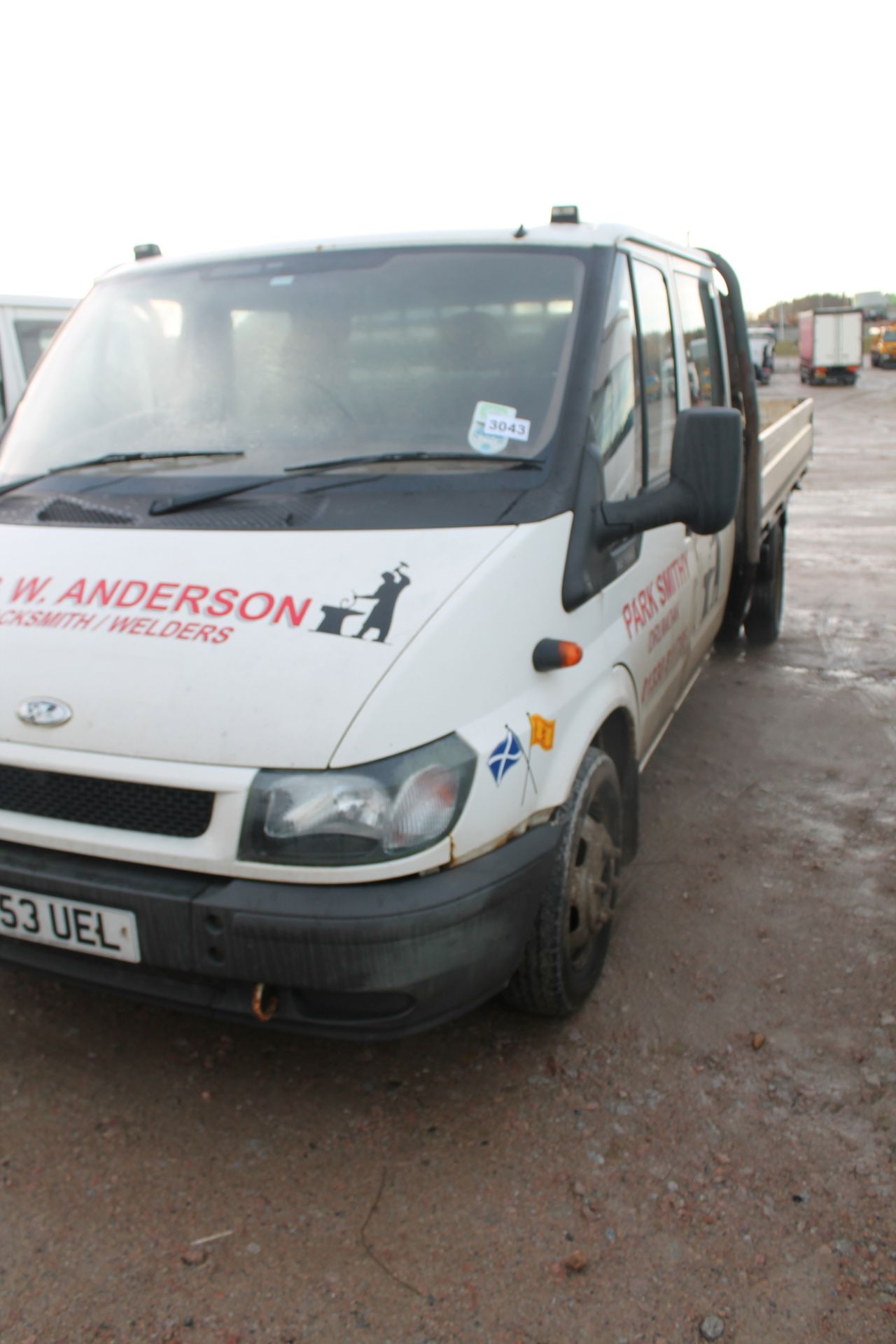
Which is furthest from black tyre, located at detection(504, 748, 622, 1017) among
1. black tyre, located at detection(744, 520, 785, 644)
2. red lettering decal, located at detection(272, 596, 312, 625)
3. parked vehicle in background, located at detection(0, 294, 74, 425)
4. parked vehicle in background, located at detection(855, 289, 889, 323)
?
parked vehicle in background, located at detection(855, 289, 889, 323)

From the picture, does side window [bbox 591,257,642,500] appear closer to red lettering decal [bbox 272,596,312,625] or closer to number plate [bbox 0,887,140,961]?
red lettering decal [bbox 272,596,312,625]

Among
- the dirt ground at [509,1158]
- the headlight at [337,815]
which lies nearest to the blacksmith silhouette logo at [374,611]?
the headlight at [337,815]

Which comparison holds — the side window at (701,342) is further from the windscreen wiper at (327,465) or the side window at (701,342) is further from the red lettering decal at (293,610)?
the red lettering decal at (293,610)

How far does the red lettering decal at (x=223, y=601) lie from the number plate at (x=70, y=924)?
663mm

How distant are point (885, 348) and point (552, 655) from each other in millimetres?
57514

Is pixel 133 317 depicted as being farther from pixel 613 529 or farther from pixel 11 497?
pixel 613 529

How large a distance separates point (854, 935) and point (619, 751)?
99cm

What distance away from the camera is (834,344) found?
44469mm

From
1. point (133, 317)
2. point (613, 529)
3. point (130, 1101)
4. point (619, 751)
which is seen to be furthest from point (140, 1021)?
point (133, 317)

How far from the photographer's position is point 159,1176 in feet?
8.23

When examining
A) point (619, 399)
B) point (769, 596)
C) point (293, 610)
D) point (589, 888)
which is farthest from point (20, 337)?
point (589, 888)

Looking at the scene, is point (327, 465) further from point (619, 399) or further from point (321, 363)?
point (619, 399)

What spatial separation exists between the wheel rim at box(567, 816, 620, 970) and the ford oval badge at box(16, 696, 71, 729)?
1242 millimetres

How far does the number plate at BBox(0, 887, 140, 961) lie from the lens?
235 cm
